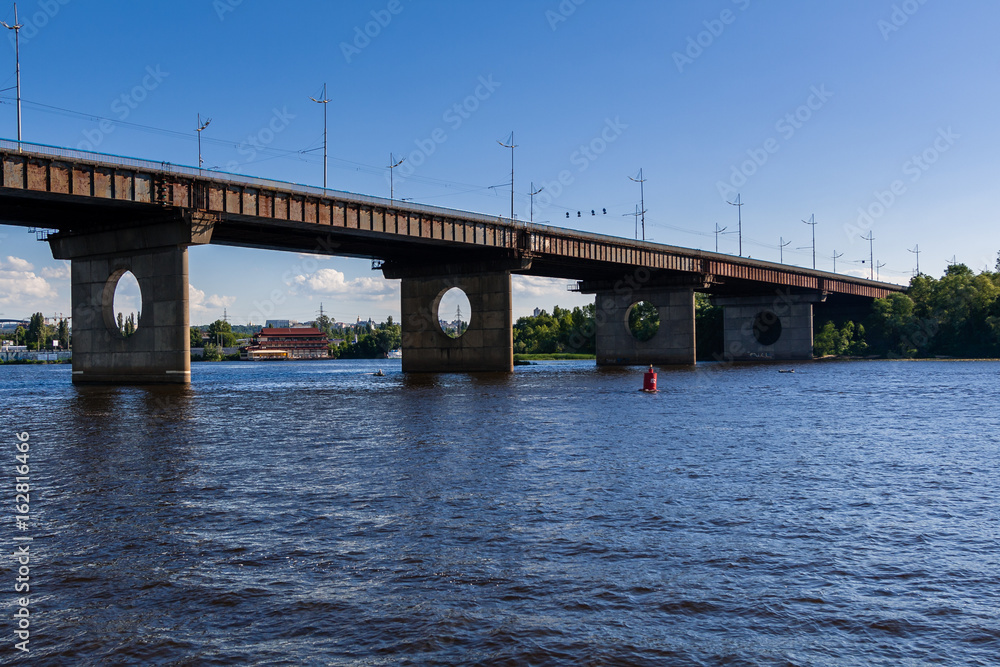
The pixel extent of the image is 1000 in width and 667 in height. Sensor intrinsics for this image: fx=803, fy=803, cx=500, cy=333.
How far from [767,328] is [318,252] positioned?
97.6 meters

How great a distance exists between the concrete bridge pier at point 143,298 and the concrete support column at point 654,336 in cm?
7176

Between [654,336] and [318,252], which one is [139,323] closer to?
[318,252]

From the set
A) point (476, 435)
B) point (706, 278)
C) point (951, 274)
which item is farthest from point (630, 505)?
point (951, 274)

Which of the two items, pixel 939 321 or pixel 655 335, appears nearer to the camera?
pixel 655 335

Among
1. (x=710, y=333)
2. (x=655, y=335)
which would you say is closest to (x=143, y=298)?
(x=655, y=335)

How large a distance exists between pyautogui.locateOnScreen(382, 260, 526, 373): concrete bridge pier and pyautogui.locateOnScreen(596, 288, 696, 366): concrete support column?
114 feet

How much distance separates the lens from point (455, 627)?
30.2 feet

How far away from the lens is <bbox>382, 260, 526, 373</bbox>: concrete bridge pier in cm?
8681

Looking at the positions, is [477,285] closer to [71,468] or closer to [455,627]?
[71,468]

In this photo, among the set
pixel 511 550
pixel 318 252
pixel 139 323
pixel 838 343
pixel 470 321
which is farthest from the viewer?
pixel 838 343

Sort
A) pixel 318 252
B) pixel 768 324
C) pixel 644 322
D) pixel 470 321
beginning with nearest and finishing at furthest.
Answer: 1. pixel 318 252
2. pixel 470 321
3. pixel 768 324
4. pixel 644 322

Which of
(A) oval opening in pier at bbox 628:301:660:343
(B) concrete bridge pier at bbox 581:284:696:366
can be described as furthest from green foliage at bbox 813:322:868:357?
(B) concrete bridge pier at bbox 581:284:696:366

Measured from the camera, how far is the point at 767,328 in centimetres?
15012

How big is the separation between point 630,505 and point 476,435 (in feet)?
44.6
